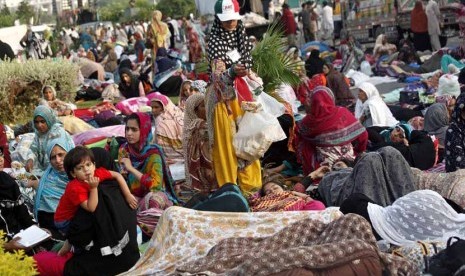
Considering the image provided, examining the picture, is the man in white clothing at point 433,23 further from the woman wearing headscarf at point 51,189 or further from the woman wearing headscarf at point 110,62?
the woman wearing headscarf at point 51,189

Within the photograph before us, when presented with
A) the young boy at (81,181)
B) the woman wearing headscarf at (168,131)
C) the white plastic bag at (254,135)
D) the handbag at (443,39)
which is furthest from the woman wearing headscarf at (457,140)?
the handbag at (443,39)

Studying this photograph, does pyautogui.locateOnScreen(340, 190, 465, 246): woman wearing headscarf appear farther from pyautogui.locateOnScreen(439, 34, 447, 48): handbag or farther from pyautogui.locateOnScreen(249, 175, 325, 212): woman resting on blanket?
pyautogui.locateOnScreen(439, 34, 447, 48): handbag

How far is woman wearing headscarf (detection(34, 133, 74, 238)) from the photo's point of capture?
6.63 meters

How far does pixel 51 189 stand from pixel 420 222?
2789 mm

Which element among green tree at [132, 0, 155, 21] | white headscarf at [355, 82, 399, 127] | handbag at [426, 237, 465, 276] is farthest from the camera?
green tree at [132, 0, 155, 21]

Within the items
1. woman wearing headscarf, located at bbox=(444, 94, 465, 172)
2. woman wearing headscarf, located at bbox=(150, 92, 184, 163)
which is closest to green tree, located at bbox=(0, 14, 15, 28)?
woman wearing headscarf, located at bbox=(150, 92, 184, 163)

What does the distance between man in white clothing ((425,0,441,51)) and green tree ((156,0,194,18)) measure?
24.2 meters

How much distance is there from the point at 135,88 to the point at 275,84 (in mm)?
5866

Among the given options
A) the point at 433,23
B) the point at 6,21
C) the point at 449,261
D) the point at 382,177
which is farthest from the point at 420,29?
the point at 6,21

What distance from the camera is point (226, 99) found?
24.1 feet

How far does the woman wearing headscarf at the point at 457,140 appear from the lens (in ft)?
23.0

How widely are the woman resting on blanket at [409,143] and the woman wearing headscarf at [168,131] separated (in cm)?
182

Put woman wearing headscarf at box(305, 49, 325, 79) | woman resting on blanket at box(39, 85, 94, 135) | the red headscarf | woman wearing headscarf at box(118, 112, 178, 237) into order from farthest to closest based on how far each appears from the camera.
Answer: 1. woman wearing headscarf at box(305, 49, 325, 79)
2. the red headscarf
3. woman resting on blanket at box(39, 85, 94, 135)
4. woman wearing headscarf at box(118, 112, 178, 237)

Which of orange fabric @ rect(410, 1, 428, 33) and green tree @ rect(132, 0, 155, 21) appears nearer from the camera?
orange fabric @ rect(410, 1, 428, 33)
